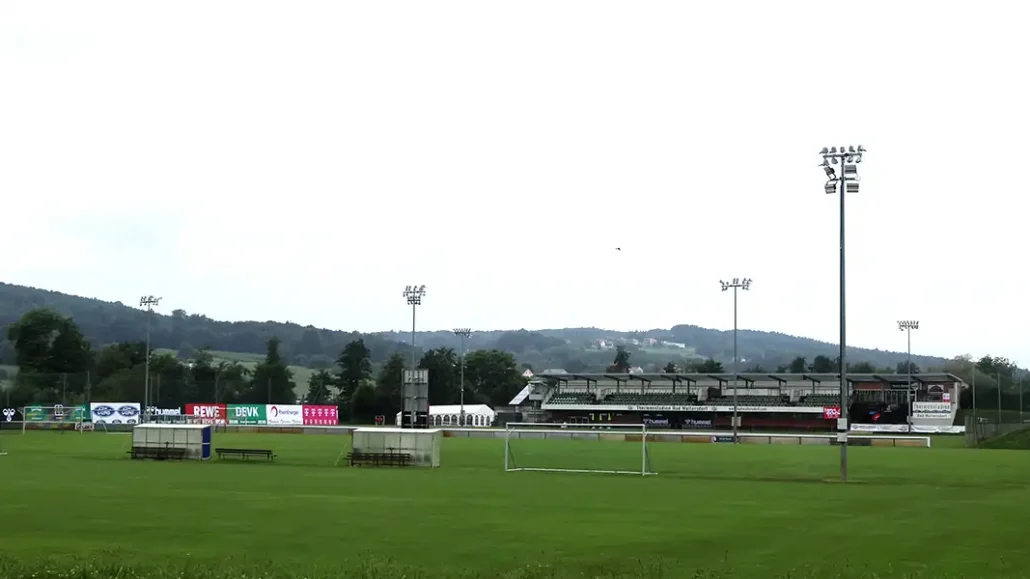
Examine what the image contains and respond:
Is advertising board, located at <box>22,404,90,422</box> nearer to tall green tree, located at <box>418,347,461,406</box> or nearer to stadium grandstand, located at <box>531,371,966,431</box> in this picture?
tall green tree, located at <box>418,347,461,406</box>

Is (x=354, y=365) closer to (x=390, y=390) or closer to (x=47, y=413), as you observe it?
(x=390, y=390)

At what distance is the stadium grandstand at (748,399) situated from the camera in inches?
4171

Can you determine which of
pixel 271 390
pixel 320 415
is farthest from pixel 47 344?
pixel 320 415

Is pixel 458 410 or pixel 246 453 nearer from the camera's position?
pixel 246 453

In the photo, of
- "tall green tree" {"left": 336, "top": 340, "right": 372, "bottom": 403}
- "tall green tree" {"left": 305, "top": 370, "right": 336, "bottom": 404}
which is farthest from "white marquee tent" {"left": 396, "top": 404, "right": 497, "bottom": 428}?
"tall green tree" {"left": 336, "top": 340, "right": 372, "bottom": 403}

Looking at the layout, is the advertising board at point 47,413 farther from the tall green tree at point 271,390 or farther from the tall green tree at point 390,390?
the tall green tree at point 390,390

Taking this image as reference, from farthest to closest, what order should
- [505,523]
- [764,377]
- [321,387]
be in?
[321,387] → [764,377] → [505,523]

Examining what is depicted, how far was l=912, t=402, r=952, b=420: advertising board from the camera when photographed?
98.1 m

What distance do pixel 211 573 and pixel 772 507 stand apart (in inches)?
547

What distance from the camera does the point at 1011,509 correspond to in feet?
76.5

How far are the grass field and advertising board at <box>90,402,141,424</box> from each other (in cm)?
5234

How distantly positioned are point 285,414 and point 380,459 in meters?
55.2

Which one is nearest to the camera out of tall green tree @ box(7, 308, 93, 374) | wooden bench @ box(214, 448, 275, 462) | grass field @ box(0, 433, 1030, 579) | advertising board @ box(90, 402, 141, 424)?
grass field @ box(0, 433, 1030, 579)

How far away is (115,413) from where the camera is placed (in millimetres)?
86250
